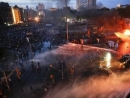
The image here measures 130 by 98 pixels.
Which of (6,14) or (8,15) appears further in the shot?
(8,15)

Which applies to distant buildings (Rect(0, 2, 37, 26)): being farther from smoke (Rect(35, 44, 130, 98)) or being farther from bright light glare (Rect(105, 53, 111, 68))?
smoke (Rect(35, 44, 130, 98))

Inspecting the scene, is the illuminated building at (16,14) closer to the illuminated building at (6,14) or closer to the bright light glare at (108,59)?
the illuminated building at (6,14)

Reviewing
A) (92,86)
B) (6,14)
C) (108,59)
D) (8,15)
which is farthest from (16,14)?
(92,86)

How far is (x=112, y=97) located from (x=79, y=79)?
Answer: 4.93 metres

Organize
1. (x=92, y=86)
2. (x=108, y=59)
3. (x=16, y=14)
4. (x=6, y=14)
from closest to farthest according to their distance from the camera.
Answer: (x=92, y=86)
(x=108, y=59)
(x=6, y=14)
(x=16, y=14)

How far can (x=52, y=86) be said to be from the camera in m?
18.5

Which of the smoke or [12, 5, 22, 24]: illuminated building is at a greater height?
[12, 5, 22, 24]: illuminated building

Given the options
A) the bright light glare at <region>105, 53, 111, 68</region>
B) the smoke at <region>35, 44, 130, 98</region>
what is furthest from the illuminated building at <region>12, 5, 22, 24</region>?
the bright light glare at <region>105, 53, 111, 68</region>

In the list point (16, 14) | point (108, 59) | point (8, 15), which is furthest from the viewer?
point (16, 14)

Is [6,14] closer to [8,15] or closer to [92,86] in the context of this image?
[8,15]

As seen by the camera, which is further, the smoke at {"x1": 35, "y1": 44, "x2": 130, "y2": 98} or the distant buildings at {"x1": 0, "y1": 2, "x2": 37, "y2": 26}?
the distant buildings at {"x1": 0, "y1": 2, "x2": 37, "y2": 26}

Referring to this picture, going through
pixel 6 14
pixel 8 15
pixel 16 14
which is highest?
pixel 16 14

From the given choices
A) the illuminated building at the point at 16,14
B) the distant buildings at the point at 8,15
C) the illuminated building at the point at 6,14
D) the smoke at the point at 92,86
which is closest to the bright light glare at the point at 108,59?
the smoke at the point at 92,86

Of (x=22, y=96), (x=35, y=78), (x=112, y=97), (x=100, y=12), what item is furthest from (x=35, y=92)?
(x=100, y=12)
